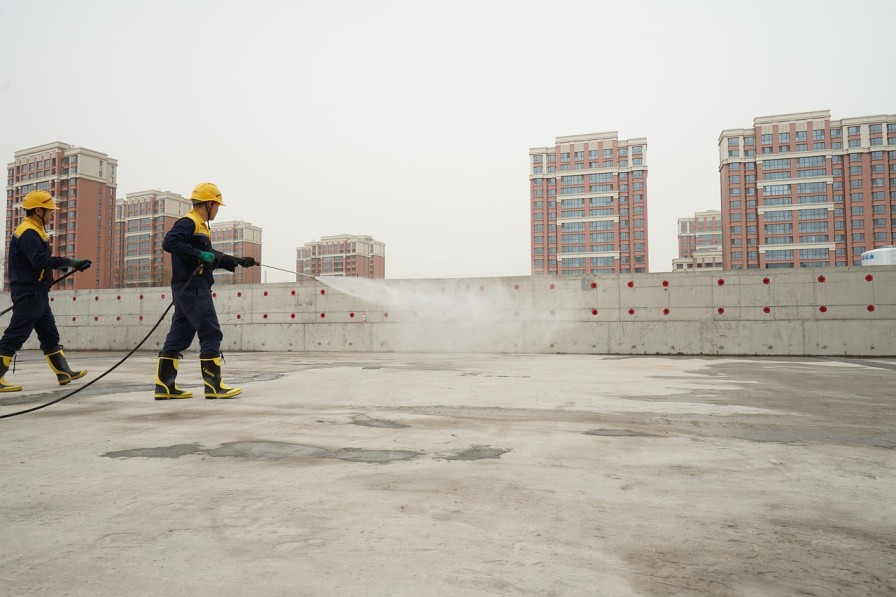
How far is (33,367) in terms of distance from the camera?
10031mm

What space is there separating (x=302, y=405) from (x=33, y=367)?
8.09 m

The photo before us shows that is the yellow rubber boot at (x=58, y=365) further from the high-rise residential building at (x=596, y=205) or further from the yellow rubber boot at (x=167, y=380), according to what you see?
the high-rise residential building at (x=596, y=205)

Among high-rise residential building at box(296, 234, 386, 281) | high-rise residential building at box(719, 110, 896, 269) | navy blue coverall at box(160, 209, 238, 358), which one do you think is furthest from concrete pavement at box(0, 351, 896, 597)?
high-rise residential building at box(296, 234, 386, 281)

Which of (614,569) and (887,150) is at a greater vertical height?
(887,150)

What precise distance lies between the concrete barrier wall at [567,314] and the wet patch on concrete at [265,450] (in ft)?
24.4

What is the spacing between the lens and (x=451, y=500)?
2279 mm

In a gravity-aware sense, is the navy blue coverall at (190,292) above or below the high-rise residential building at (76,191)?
below

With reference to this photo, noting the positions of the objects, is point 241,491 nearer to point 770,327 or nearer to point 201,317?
point 201,317

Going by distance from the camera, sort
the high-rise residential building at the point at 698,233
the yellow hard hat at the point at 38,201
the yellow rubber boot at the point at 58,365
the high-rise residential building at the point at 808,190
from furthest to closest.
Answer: the high-rise residential building at the point at 698,233, the high-rise residential building at the point at 808,190, the yellow rubber boot at the point at 58,365, the yellow hard hat at the point at 38,201

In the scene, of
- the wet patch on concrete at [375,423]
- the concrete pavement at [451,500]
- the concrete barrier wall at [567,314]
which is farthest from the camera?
the concrete barrier wall at [567,314]

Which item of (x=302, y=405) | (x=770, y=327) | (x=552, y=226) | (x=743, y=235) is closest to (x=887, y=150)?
(x=743, y=235)

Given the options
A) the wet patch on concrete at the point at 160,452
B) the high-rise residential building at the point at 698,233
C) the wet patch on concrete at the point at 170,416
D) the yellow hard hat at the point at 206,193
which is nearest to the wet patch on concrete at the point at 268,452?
the wet patch on concrete at the point at 160,452

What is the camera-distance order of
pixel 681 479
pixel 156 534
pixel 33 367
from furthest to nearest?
pixel 33 367 < pixel 681 479 < pixel 156 534

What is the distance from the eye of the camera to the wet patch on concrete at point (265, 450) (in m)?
3.14
